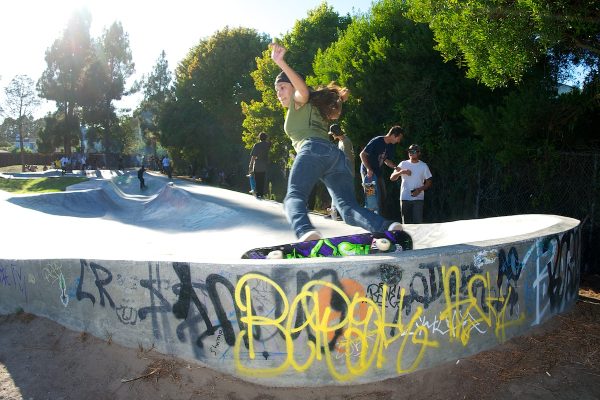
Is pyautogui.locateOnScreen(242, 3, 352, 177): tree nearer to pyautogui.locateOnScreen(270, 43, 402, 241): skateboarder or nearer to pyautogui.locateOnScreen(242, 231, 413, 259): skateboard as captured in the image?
pyautogui.locateOnScreen(270, 43, 402, 241): skateboarder

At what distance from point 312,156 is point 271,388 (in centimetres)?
188

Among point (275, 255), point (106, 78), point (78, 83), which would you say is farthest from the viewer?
point (106, 78)

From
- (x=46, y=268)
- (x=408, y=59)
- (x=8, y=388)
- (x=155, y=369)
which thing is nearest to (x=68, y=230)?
(x=46, y=268)

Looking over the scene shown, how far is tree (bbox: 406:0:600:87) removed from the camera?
187 inches

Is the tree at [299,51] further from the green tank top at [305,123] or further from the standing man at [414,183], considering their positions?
the green tank top at [305,123]

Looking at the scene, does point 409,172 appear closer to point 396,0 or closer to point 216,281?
point 216,281

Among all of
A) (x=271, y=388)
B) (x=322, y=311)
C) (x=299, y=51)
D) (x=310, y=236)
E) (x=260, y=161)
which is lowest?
(x=271, y=388)

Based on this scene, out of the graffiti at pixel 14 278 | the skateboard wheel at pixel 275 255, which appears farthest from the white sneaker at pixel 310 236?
the graffiti at pixel 14 278

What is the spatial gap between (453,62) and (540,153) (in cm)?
354

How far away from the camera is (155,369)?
9.80 ft

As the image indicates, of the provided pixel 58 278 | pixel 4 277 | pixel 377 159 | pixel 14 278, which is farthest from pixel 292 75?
pixel 377 159

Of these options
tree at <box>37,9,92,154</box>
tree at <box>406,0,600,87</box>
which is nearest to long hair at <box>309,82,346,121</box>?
tree at <box>406,0,600,87</box>

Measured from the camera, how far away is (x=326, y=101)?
12.9ft

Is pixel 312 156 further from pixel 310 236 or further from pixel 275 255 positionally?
pixel 275 255
